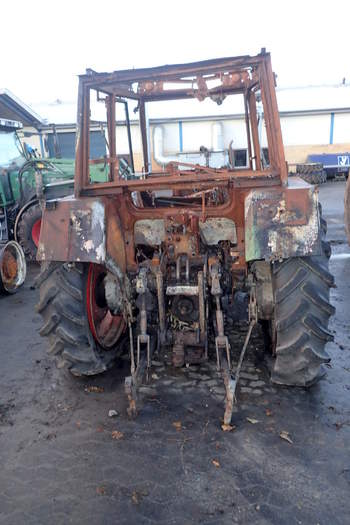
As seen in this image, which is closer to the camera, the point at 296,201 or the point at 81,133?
the point at 296,201

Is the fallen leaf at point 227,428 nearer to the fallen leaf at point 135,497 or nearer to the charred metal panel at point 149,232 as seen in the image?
the fallen leaf at point 135,497

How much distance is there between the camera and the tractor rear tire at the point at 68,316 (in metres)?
3.37

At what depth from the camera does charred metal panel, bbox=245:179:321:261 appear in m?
2.96

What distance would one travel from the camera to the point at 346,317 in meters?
4.73

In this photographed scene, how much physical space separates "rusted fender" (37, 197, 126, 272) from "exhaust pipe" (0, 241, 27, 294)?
312 cm

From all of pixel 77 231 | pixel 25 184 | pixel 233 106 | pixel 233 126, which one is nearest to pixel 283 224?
pixel 77 231

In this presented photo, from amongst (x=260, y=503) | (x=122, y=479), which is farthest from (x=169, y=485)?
(x=260, y=503)

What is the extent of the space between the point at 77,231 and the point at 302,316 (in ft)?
5.75

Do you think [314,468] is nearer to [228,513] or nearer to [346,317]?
[228,513]

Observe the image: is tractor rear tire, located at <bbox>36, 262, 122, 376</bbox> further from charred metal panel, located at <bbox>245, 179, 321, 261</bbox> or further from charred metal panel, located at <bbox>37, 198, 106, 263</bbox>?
charred metal panel, located at <bbox>245, 179, 321, 261</bbox>

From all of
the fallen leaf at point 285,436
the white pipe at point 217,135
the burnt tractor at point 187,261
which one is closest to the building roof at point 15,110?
the burnt tractor at point 187,261

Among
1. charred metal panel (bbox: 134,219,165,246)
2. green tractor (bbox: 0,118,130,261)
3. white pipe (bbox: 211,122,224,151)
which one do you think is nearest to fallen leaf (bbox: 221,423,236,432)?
charred metal panel (bbox: 134,219,165,246)

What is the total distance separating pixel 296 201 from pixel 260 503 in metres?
1.89

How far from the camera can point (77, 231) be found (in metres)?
3.24
